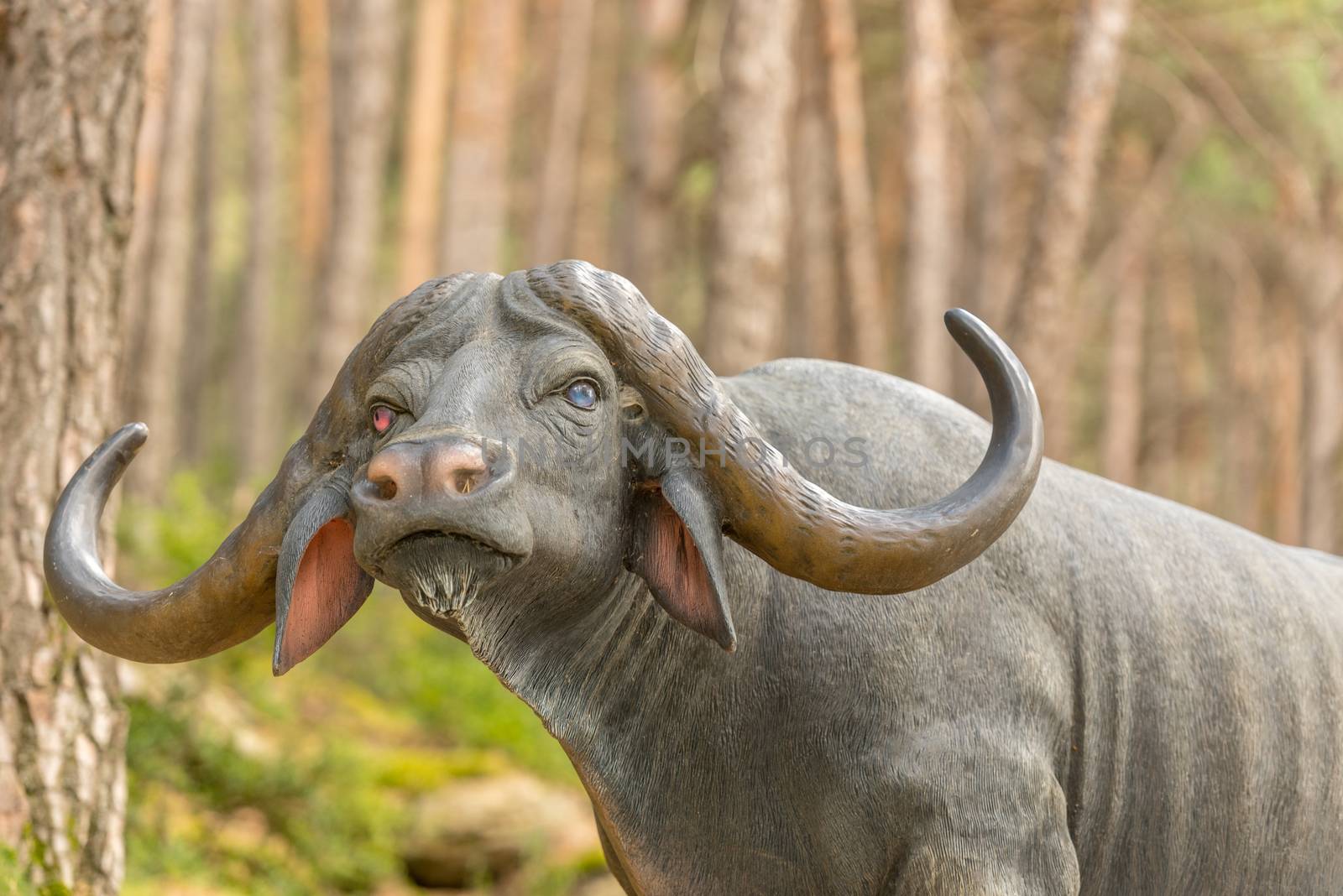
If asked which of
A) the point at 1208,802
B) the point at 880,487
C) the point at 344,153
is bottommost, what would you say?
the point at 344,153

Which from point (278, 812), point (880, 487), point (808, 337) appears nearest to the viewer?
point (880, 487)

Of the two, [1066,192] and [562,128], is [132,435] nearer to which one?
[1066,192]

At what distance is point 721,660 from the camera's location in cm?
285

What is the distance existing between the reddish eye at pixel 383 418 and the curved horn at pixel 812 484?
0.38 metres

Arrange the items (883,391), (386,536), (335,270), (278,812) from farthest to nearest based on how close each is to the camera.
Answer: (335,270) → (278,812) → (883,391) → (386,536)

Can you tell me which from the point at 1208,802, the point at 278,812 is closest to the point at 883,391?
the point at 1208,802

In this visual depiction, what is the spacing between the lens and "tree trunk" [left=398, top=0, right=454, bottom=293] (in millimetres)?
13273

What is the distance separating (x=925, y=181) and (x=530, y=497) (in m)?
8.33

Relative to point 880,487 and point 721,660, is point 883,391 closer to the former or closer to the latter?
point 880,487

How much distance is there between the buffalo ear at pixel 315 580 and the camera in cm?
259

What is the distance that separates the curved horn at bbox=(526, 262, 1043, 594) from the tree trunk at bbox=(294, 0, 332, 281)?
→ 16000 millimetres

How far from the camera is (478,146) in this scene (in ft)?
→ 41.4

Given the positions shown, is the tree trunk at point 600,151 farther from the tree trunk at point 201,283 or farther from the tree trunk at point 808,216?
the tree trunk at point 808,216

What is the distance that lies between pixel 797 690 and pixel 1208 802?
3.39ft
